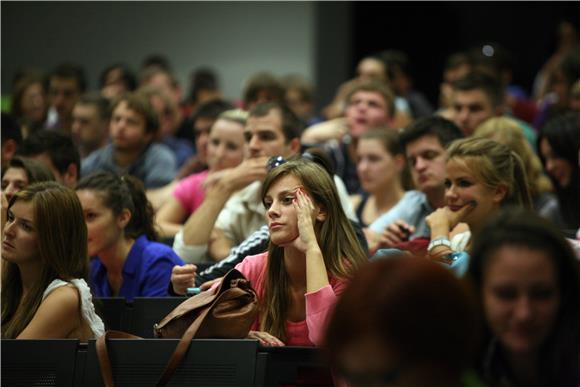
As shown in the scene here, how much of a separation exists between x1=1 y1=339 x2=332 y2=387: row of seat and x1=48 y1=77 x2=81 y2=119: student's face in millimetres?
6006

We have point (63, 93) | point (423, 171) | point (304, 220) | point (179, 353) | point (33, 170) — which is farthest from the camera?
point (63, 93)

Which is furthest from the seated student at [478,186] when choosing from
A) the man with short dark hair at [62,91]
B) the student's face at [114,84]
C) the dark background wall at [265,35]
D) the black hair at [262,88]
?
the dark background wall at [265,35]

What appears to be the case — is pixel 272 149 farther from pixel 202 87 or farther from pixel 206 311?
pixel 202 87

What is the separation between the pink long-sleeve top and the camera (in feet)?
11.8

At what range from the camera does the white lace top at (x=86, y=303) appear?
4.01 metres

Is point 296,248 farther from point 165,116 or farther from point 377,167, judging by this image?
point 165,116

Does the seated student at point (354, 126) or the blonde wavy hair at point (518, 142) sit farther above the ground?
the blonde wavy hair at point (518, 142)

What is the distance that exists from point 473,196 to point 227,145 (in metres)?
2.41

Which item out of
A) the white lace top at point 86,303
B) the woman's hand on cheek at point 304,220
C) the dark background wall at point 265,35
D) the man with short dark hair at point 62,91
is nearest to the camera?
the woman's hand on cheek at point 304,220

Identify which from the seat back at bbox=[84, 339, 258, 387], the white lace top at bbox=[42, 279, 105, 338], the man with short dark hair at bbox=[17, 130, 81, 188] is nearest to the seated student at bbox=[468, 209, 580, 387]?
the seat back at bbox=[84, 339, 258, 387]

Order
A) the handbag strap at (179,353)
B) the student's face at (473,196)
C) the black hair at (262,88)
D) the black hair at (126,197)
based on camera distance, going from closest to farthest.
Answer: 1. the handbag strap at (179,353)
2. the student's face at (473,196)
3. the black hair at (126,197)
4. the black hair at (262,88)

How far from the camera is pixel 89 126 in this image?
Result: 820 centimetres

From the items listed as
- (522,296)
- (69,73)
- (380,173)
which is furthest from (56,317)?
(69,73)

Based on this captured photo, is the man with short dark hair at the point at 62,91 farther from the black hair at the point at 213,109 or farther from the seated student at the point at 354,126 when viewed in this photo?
the seated student at the point at 354,126
